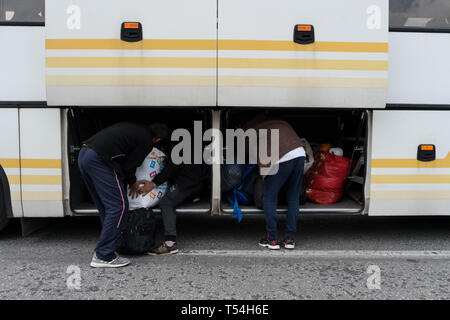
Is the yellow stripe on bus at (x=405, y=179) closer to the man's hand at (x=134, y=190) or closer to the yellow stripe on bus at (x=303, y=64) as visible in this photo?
the yellow stripe on bus at (x=303, y=64)

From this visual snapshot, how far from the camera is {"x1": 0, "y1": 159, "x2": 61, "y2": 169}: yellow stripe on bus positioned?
12.9ft

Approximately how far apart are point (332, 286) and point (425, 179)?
1745 millimetres

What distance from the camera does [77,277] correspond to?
336 cm

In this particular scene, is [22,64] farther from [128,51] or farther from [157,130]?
[157,130]

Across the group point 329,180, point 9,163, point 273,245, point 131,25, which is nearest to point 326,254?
point 273,245

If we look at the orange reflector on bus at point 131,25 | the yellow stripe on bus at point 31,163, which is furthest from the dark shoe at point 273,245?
the orange reflector on bus at point 131,25

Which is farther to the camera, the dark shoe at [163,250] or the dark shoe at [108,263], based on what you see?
the dark shoe at [163,250]

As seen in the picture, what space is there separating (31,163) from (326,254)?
127 inches

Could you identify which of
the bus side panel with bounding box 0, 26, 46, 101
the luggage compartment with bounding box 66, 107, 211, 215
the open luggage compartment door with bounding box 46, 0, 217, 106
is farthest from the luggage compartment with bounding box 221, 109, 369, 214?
the bus side panel with bounding box 0, 26, 46, 101

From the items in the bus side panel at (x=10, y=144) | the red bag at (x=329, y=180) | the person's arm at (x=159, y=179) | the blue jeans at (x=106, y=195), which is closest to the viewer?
the blue jeans at (x=106, y=195)

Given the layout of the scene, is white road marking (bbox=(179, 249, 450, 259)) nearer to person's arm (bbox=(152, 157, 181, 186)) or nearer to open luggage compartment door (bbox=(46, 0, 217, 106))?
person's arm (bbox=(152, 157, 181, 186))

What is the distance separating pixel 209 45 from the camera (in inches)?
147

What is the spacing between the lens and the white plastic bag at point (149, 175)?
13.2ft

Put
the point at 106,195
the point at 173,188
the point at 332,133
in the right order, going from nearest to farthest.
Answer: the point at 106,195
the point at 173,188
the point at 332,133
